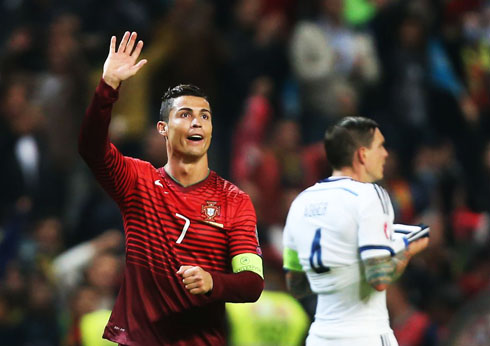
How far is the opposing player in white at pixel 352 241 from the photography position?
493 cm

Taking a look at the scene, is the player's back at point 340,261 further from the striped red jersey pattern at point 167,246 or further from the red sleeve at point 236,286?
the red sleeve at point 236,286

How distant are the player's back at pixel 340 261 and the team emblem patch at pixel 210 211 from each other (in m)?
0.77

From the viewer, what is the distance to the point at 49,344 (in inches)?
323

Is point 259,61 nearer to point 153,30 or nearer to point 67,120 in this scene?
point 153,30

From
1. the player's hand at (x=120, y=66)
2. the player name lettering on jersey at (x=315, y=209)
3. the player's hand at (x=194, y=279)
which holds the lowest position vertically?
the player's hand at (x=194, y=279)

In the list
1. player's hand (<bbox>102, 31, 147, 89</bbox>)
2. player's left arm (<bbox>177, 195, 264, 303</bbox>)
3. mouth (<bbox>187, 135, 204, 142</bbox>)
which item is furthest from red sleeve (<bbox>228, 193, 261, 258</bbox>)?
player's hand (<bbox>102, 31, 147, 89</bbox>)

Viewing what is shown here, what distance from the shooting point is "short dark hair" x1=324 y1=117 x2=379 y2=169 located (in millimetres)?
5266

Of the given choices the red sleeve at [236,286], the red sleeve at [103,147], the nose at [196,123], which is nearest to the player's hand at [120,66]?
the red sleeve at [103,147]

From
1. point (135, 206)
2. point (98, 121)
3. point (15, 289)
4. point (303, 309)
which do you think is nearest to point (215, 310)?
point (135, 206)

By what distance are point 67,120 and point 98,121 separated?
555cm

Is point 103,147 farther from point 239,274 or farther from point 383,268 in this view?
point 383,268

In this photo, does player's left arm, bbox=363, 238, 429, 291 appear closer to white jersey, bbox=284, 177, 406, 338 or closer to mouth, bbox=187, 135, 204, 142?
white jersey, bbox=284, 177, 406, 338

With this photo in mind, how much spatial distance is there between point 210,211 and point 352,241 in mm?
882

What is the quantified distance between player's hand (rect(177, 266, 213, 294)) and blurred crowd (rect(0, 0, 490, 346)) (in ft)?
11.7
